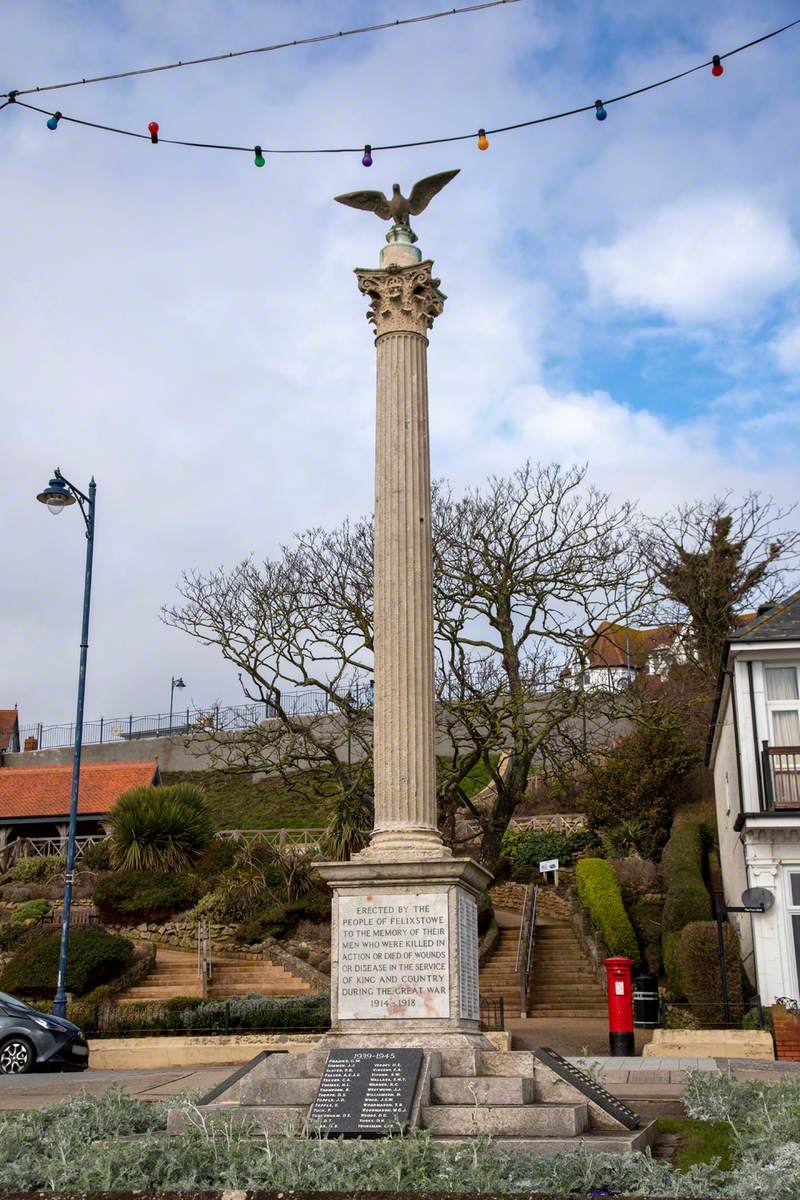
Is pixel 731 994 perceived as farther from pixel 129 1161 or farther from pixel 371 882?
pixel 129 1161

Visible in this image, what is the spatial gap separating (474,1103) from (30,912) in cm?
2246

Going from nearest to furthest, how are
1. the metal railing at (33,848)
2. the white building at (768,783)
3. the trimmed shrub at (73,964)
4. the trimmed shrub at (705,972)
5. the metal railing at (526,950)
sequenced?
the trimmed shrub at (705,972) → the white building at (768,783) → the metal railing at (526,950) → the trimmed shrub at (73,964) → the metal railing at (33,848)

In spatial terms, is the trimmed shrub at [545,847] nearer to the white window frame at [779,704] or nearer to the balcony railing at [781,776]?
the white window frame at [779,704]

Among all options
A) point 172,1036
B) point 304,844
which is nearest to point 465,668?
point 304,844

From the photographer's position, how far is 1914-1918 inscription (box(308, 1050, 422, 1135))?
28.2ft

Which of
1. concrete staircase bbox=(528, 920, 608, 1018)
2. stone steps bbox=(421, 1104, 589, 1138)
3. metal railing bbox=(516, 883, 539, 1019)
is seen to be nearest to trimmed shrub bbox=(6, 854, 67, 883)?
metal railing bbox=(516, 883, 539, 1019)

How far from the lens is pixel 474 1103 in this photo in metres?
9.14

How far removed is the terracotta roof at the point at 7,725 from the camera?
67606mm

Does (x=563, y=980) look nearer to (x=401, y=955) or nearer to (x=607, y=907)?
(x=607, y=907)

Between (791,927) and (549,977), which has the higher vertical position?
(791,927)

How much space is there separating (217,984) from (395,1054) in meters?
16.3

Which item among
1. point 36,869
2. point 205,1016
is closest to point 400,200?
point 205,1016

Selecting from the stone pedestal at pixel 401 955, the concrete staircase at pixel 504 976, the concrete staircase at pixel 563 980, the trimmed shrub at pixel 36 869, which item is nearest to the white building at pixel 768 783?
the concrete staircase at pixel 563 980

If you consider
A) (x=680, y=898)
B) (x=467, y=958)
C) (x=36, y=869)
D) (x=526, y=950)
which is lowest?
(x=526, y=950)
